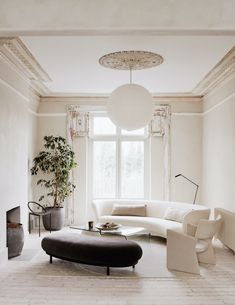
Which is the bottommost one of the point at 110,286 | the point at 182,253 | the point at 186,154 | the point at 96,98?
the point at 110,286

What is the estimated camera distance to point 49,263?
16.9 ft

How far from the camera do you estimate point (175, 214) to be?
22.1ft

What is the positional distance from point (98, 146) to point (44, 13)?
5.91m

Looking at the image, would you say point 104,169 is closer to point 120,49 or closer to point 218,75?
point 218,75

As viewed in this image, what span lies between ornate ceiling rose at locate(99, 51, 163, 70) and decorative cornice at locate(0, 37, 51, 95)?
1.10 meters

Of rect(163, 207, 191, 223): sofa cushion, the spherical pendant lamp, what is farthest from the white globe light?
rect(163, 207, 191, 223): sofa cushion

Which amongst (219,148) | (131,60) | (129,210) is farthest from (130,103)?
(129,210)

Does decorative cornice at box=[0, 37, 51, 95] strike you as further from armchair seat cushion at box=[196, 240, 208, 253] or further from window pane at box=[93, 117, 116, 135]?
armchair seat cushion at box=[196, 240, 208, 253]

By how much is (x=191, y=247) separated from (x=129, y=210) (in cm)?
274

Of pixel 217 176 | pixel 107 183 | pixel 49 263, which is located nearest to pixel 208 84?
pixel 217 176

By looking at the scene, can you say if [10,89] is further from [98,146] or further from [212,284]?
[212,284]

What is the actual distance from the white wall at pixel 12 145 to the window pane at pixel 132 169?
2795mm

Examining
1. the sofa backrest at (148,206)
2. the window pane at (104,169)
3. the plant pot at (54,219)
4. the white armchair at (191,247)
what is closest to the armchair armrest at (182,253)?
the white armchair at (191,247)

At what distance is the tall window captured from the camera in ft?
27.7
